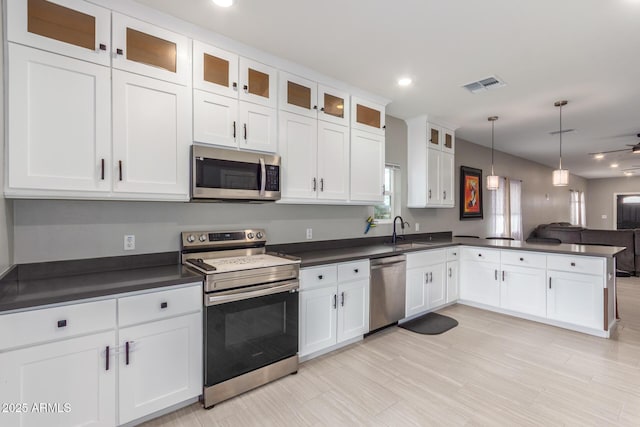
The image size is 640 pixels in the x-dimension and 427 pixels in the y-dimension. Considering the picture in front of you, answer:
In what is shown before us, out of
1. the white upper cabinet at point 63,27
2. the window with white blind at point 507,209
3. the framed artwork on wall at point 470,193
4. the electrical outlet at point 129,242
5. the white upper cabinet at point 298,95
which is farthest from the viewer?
the window with white blind at point 507,209

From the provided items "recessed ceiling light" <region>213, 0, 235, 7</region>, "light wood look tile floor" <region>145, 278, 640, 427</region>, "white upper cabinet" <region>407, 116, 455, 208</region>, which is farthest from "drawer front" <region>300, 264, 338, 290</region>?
"white upper cabinet" <region>407, 116, 455, 208</region>

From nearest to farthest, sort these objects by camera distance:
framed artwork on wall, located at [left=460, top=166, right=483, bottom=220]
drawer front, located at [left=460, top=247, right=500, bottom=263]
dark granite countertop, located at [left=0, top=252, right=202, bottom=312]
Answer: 1. dark granite countertop, located at [left=0, top=252, right=202, bottom=312]
2. drawer front, located at [left=460, top=247, right=500, bottom=263]
3. framed artwork on wall, located at [left=460, top=166, right=483, bottom=220]

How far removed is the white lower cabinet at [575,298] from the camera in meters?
3.35

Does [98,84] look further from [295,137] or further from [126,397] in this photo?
[126,397]

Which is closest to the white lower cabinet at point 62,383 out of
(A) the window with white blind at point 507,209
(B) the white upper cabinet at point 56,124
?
(B) the white upper cabinet at point 56,124

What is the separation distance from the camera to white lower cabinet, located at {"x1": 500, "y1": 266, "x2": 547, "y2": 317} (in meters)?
3.75

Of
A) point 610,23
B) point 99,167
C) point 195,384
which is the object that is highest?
point 610,23

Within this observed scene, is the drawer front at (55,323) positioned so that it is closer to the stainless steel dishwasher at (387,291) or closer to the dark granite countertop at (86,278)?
the dark granite countertop at (86,278)

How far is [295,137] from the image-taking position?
9.86ft

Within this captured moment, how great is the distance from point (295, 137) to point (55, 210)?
6.23 ft

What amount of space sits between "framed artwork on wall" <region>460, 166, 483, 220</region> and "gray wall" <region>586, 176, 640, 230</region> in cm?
949

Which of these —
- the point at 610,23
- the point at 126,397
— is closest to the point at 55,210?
the point at 126,397

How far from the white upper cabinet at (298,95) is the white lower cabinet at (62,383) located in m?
2.24

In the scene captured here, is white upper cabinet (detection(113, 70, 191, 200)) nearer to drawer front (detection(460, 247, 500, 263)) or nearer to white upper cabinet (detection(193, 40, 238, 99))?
white upper cabinet (detection(193, 40, 238, 99))
